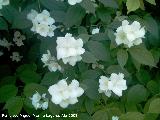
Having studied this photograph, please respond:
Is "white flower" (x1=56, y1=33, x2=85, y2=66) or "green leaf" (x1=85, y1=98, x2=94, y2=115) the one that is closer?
"white flower" (x1=56, y1=33, x2=85, y2=66)

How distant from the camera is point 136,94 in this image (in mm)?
1726

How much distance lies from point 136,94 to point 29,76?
557mm

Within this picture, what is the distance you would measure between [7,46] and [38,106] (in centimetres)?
66

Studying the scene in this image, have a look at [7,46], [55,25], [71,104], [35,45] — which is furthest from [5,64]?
[71,104]

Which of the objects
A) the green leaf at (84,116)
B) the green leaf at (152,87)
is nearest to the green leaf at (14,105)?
the green leaf at (84,116)

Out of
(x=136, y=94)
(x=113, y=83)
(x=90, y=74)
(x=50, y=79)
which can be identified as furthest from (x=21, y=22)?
(x=136, y=94)

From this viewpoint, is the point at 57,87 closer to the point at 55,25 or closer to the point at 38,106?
the point at 38,106

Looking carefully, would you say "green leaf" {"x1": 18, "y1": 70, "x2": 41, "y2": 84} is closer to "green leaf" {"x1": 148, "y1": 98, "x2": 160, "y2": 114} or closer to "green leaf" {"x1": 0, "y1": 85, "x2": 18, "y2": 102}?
"green leaf" {"x1": 0, "y1": 85, "x2": 18, "y2": 102}

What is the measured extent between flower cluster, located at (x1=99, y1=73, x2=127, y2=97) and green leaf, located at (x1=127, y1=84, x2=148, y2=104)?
0.48 feet

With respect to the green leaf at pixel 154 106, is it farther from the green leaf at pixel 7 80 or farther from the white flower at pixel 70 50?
the green leaf at pixel 7 80

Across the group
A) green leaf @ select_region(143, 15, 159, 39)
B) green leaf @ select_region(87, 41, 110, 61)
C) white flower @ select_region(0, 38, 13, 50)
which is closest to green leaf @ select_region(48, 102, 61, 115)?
green leaf @ select_region(87, 41, 110, 61)

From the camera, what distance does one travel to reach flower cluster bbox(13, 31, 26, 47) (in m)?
2.11

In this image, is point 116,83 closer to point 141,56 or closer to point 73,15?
point 141,56

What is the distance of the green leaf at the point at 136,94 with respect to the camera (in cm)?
172
